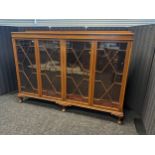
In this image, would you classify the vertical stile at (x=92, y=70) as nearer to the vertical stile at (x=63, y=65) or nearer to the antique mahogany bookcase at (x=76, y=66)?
the antique mahogany bookcase at (x=76, y=66)

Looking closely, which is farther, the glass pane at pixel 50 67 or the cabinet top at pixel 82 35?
the glass pane at pixel 50 67

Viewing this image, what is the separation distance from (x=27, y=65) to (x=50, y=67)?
448 millimetres

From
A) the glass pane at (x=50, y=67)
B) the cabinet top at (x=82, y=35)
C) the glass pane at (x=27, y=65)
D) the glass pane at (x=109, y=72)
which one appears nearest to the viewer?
the cabinet top at (x=82, y=35)

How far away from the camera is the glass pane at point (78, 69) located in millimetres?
1947

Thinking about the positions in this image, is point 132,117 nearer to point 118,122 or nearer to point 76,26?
point 118,122

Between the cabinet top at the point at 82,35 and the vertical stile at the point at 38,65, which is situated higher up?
the cabinet top at the point at 82,35

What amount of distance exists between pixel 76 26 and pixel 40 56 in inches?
37.7

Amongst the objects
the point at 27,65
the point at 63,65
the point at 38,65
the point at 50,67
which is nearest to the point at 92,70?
the point at 63,65

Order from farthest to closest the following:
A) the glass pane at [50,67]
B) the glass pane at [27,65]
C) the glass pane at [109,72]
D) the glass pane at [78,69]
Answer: the glass pane at [27,65]
the glass pane at [50,67]
the glass pane at [78,69]
the glass pane at [109,72]

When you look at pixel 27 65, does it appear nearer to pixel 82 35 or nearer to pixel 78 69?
pixel 78 69

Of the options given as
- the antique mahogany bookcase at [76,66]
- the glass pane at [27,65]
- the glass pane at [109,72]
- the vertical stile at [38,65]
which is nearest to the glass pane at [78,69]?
the antique mahogany bookcase at [76,66]
